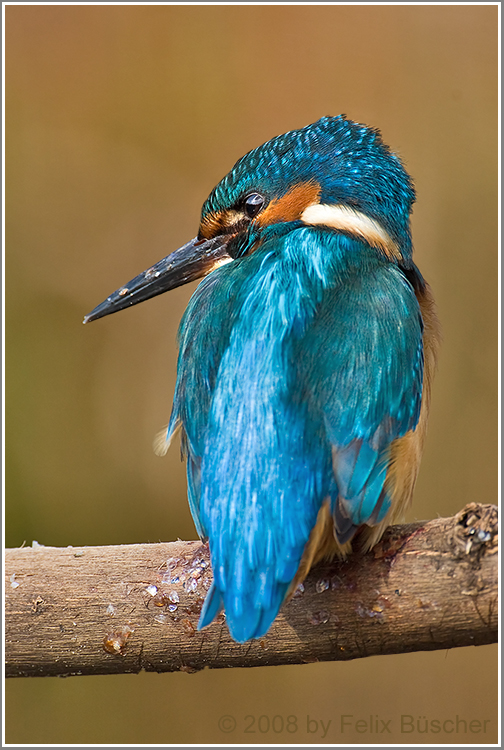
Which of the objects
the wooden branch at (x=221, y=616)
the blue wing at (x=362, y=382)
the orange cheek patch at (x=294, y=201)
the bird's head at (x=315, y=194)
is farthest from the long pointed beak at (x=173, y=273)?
the wooden branch at (x=221, y=616)

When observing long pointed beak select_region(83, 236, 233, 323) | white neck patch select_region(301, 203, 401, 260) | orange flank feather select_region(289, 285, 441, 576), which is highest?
long pointed beak select_region(83, 236, 233, 323)

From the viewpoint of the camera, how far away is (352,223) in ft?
4.67

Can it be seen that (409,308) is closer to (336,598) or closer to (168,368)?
(336,598)

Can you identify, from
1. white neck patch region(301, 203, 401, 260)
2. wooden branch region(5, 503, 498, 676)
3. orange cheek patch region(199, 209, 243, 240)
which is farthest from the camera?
orange cheek patch region(199, 209, 243, 240)

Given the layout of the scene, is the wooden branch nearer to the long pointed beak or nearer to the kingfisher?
the kingfisher

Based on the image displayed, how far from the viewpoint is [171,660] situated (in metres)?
1.26

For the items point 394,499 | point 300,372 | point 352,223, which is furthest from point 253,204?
point 394,499

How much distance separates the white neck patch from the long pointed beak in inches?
8.7

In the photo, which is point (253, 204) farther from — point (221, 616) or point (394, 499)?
point (221, 616)

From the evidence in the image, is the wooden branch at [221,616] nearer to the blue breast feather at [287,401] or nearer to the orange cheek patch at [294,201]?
the blue breast feather at [287,401]

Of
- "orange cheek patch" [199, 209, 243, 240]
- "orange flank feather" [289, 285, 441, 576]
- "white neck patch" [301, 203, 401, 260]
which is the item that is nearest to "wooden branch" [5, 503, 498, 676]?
"orange flank feather" [289, 285, 441, 576]

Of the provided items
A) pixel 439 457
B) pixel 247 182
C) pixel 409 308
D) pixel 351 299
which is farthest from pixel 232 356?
pixel 439 457

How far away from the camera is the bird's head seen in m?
1.44

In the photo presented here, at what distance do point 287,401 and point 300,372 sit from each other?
57 mm
